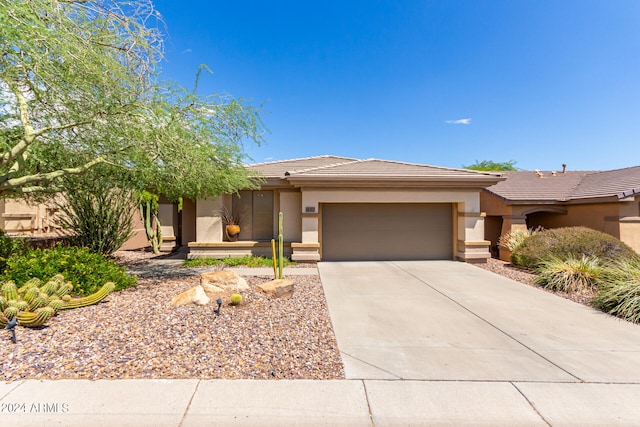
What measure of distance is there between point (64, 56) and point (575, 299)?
1077 centimetres

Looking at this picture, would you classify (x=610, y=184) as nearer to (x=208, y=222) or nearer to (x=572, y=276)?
(x=572, y=276)

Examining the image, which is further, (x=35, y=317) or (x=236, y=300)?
(x=236, y=300)

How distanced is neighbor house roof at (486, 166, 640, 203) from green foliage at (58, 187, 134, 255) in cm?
1518

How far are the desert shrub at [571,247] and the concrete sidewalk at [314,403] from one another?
7039 millimetres

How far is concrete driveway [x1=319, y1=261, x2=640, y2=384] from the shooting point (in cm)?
357

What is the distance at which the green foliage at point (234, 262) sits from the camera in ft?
33.1

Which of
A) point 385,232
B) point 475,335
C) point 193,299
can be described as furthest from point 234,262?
point 475,335

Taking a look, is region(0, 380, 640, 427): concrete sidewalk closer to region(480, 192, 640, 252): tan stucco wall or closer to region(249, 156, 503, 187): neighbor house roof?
region(249, 156, 503, 187): neighbor house roof

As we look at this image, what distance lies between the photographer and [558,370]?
361cm

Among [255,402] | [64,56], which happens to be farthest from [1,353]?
[64,56]

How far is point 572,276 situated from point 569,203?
703 cm

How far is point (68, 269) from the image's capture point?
5.69 meters

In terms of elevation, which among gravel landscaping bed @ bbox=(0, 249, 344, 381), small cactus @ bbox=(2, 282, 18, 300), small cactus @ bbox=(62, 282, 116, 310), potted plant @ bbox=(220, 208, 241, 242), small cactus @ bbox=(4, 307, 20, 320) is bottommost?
gravel landscaping bed @ bbox=(0, 249, 344, 381)

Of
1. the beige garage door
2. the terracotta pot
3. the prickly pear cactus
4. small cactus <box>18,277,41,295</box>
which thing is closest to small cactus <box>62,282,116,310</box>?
the prickly pear cactus
